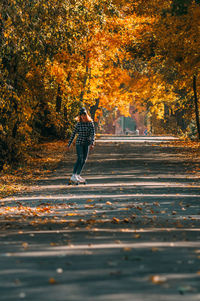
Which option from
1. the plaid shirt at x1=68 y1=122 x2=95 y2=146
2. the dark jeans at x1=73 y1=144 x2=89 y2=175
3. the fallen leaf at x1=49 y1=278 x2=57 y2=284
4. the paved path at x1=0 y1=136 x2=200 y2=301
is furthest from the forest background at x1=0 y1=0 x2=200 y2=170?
the fallen leaf at x1=49 y1=278 x2=57 y2=284

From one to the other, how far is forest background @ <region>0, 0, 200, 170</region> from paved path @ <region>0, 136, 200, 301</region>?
3.86m

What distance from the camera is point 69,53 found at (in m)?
22.8

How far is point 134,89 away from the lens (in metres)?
66.8

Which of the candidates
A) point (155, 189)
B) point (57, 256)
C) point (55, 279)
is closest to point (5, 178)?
point (155, 189)

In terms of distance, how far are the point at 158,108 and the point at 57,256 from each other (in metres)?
61.5

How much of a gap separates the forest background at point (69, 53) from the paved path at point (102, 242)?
12.7ft

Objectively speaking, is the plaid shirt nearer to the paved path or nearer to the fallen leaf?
the paved path

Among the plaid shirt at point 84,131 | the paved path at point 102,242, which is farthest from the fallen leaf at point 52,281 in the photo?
the plaid shirt at point 84,131

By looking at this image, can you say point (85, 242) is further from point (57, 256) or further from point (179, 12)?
point (179, 12)

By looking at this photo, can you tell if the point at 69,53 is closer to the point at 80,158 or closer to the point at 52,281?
the point at 80,158

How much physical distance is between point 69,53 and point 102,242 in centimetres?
1330

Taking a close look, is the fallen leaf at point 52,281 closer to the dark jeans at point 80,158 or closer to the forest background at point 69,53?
the forest background at point 69,53

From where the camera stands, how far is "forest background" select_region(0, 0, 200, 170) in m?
20.0

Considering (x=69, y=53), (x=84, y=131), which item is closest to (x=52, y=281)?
(x=84, y=131)
